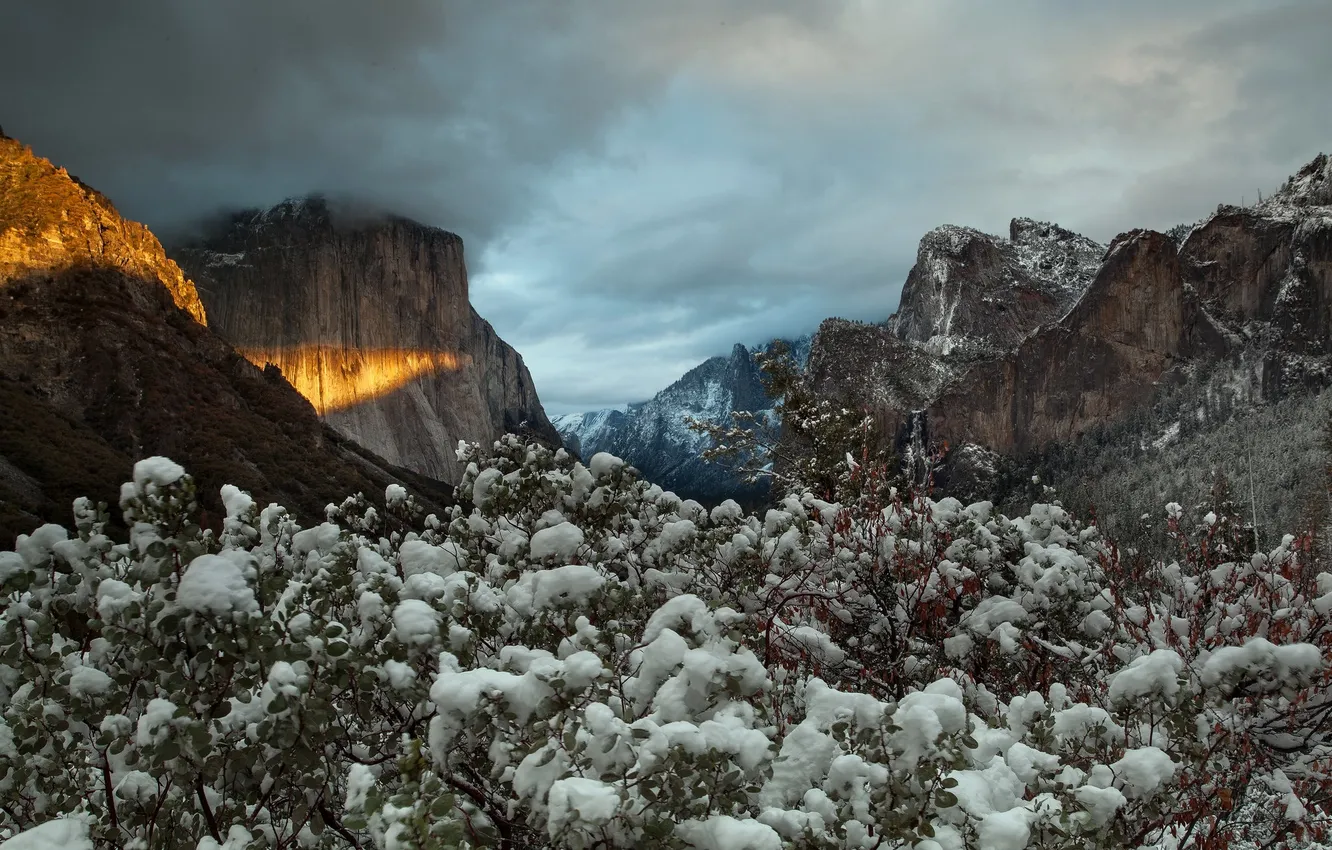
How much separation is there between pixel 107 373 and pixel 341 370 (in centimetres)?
4714

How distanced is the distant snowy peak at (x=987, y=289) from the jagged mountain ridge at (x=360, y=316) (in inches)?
4650

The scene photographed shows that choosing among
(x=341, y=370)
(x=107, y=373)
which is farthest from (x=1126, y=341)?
(x=107, y=373)

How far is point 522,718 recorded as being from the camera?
6.17 feet

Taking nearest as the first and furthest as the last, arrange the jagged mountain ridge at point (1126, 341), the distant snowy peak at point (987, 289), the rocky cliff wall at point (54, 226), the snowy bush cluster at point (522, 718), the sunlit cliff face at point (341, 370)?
the snowy bush cluster at point (522, 718) < the rocky cliff wall at point (54, 226) < the sunlit cliff face at point (341, 370) < the jagged mountain ridge at point (1126, 341) < the distant snowy peak at point (987, 289)

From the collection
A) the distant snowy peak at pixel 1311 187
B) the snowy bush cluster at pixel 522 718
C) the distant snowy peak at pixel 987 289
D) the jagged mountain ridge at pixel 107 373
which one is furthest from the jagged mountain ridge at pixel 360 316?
the distant snowy peak at pixel 1311 187

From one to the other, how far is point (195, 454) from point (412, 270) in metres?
68.1

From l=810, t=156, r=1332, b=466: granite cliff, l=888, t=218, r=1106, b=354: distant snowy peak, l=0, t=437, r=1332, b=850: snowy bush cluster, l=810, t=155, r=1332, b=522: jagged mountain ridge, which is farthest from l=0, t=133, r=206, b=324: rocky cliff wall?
l=888, t=218, r=1106, b=354: distant snowy peak

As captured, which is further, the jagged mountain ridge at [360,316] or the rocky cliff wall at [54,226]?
the jagged mountain ridge at [360,316]

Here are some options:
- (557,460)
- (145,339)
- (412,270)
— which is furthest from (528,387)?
(557,460)

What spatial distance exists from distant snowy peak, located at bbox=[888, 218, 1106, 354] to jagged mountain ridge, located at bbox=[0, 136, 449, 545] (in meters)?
155

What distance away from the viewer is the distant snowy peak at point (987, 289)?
176375mm

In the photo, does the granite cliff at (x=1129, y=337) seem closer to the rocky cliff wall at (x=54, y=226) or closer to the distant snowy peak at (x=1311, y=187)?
the distant snowy peak at (x=1311, y=187)

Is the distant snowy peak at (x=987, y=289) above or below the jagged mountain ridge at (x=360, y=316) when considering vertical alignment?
above

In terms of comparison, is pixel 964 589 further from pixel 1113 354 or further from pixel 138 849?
pixel 1113 354
